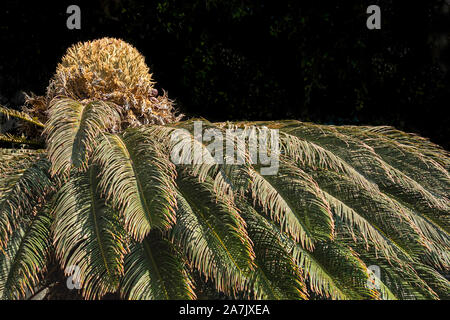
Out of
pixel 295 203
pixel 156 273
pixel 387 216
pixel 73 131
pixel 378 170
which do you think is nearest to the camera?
pixel 156 273

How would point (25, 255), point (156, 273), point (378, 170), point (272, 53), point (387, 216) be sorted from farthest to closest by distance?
point (272, 53) → point (378, 170) → point (387, 216) → point (25, 255) → point (156, 273)

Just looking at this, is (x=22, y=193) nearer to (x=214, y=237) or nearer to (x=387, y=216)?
(x=214, y=237)

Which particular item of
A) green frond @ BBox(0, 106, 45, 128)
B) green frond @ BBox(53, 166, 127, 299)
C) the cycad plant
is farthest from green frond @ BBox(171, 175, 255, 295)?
green frond @ BBox(0, 106, 45, 128)

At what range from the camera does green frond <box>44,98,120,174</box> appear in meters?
3.29

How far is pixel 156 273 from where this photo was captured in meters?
3.11

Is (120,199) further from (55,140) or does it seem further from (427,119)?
(427,119)

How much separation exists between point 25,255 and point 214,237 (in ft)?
4.11

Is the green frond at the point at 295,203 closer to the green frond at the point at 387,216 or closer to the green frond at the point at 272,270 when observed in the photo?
the green frond at the point at 272,270

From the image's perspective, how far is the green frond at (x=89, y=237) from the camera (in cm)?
302

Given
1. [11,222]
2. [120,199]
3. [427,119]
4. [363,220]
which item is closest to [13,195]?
[11,222]

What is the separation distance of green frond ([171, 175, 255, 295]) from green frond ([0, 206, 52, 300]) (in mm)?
905

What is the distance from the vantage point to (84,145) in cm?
341

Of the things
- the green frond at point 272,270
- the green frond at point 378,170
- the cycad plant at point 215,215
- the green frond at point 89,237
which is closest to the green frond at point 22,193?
the cycad plant at point 215,215

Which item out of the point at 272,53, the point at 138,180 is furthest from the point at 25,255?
the point at 272,53
